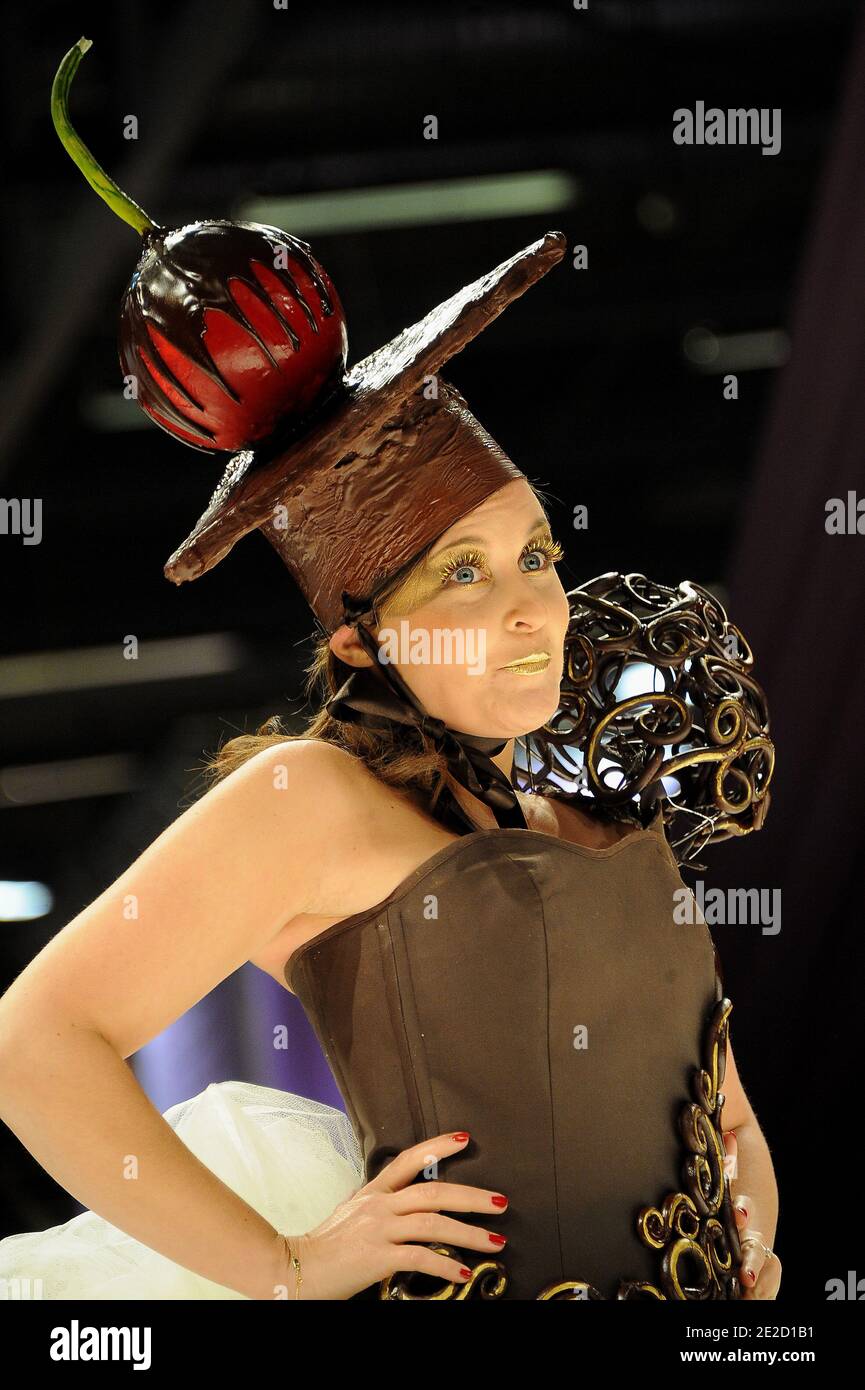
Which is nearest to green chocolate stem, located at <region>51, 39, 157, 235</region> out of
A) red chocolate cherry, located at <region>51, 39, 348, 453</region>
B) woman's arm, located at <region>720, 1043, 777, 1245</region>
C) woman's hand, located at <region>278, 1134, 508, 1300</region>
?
red chocolate cherry, located at <region>51, 39, 348, 453</region>

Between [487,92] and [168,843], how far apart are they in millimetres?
Result: 2245

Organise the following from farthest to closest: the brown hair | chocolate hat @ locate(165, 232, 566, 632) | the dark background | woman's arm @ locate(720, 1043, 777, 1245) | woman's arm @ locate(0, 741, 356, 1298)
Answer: the dark background < woman's arm @ locate(720, 1043, 777, 1245) < the brown hair < chocolate hat @ locate(165, 232, 566, 632) < woman's arm @ locate(0, 741, 356, 1298)

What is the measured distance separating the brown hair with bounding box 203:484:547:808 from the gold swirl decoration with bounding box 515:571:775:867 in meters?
0.26

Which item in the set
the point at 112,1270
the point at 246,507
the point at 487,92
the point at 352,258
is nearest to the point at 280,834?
the point at 246,507

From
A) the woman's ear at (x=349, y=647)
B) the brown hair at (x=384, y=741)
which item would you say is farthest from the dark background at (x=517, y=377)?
the woman's ear at (x=349, y=647)

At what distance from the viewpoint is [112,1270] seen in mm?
1511

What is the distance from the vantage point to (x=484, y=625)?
1498 millimetres

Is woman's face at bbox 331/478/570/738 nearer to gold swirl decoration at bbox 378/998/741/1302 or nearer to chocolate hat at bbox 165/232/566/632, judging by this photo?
chocolate hat at bbox 165/232/566/632

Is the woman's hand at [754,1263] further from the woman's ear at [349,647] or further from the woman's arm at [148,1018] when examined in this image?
the woman's ear at [349,647]

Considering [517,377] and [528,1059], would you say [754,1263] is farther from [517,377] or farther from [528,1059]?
[517,377]

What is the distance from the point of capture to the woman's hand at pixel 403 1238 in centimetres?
135

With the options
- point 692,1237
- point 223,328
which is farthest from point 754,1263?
point 223,328

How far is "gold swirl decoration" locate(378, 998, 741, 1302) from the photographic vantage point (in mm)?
1375

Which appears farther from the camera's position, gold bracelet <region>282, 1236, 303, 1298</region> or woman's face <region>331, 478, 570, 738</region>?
woman's face <region>331, 478, 570, 738</region>
